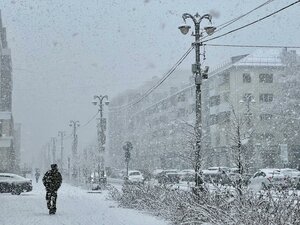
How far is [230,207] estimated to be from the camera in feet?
35.6

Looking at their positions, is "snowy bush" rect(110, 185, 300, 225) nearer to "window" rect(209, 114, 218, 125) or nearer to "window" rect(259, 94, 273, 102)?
"window" rect(259, 94, 273, 102)

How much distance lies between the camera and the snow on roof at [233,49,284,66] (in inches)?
2598

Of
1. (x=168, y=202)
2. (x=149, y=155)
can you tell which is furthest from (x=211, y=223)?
(x=149, y=155)

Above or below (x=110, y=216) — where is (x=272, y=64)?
above

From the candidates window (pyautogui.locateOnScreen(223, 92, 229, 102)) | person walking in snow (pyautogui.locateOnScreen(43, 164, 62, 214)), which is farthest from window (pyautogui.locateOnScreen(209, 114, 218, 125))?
person walking in snow (pyautogui.locateOnScreen(43, 164, 62, 214))

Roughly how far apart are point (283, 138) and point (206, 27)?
4719 centimetres

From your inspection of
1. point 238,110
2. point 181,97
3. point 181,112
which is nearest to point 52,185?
point 238,110

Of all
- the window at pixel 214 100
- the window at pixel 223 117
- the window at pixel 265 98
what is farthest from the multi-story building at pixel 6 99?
the window at pixel 265 98

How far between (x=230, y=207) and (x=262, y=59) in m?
58.2

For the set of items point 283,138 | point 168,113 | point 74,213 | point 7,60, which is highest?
point 7,60

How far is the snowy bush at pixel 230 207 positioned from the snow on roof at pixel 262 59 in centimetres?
5096

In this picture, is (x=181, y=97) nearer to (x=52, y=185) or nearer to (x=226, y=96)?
(x=226, y=96)

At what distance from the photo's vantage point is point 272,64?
67.1 meters

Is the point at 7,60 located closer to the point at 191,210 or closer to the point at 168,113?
the point at 168,113
